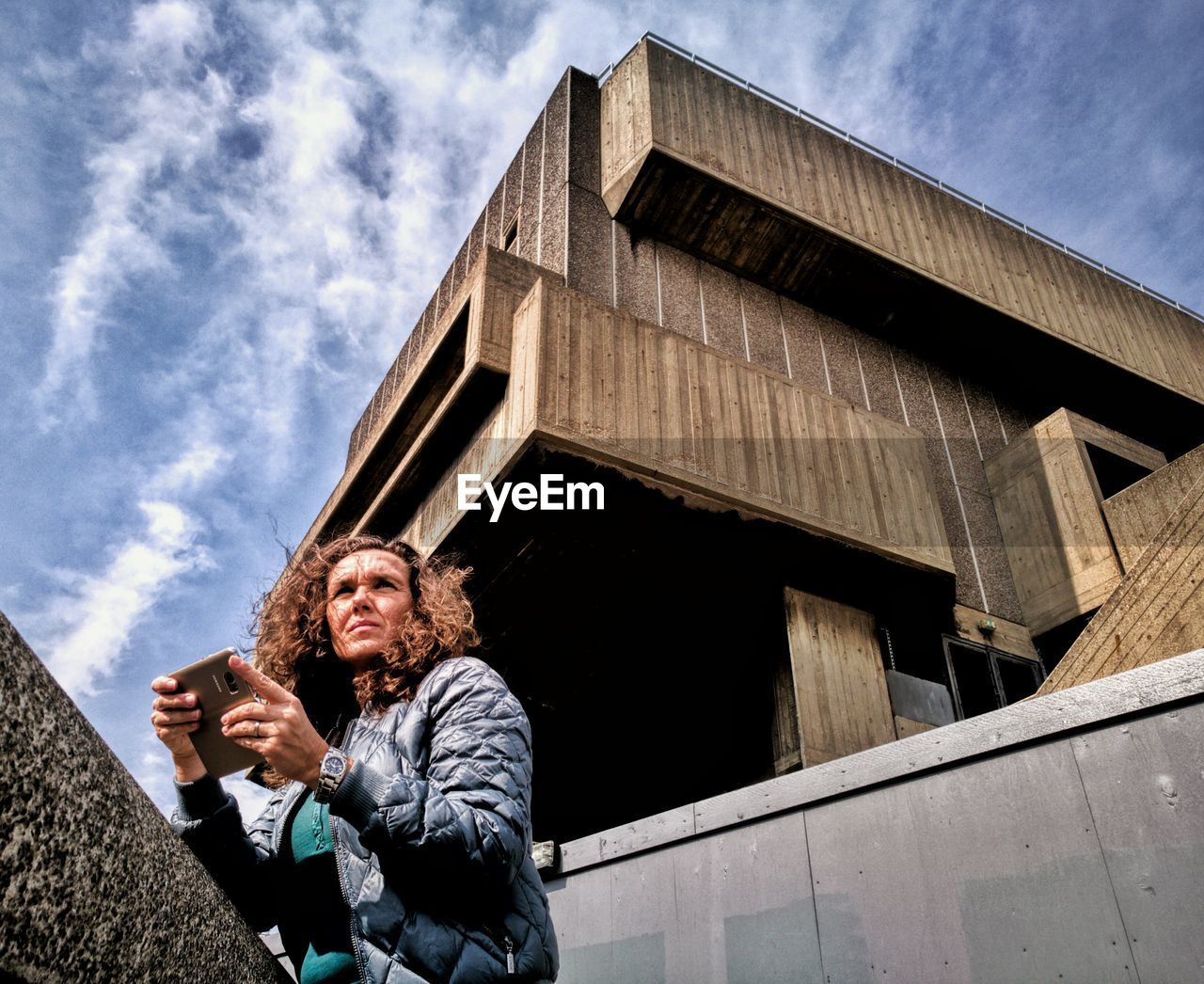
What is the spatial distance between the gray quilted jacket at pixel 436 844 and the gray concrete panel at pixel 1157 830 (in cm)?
239

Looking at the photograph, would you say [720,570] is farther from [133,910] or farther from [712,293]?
[133,910]

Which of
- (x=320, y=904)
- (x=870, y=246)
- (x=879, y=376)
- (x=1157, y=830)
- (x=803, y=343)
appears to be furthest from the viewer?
(x=879, y=376)

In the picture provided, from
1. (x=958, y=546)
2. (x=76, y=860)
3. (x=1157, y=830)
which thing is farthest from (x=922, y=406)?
(x=76, y=860)

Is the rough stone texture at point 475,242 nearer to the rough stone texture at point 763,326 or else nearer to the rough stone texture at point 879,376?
the rough stone texture at point 763,326

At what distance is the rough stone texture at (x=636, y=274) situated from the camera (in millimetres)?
12204

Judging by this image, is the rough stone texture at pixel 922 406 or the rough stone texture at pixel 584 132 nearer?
the rough stone texture at pixel 584 132

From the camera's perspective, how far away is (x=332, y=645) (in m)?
2.50

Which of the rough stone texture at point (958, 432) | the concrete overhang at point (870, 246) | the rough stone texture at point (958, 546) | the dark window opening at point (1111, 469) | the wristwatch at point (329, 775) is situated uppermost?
the concrete overhang at point (870, 246)

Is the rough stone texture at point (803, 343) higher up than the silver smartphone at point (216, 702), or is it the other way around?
the rough stone texture at point (803, 343)

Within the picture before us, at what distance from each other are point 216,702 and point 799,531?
7974 millimetres

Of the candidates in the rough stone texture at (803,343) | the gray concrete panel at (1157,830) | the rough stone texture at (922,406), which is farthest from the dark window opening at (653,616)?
the gray concrete panel at (1157,830)

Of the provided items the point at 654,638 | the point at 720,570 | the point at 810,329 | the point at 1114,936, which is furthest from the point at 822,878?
the point at 810,329

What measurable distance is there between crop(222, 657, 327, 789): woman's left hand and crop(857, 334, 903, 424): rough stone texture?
13.1 m

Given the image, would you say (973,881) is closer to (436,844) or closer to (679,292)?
(436,844)
